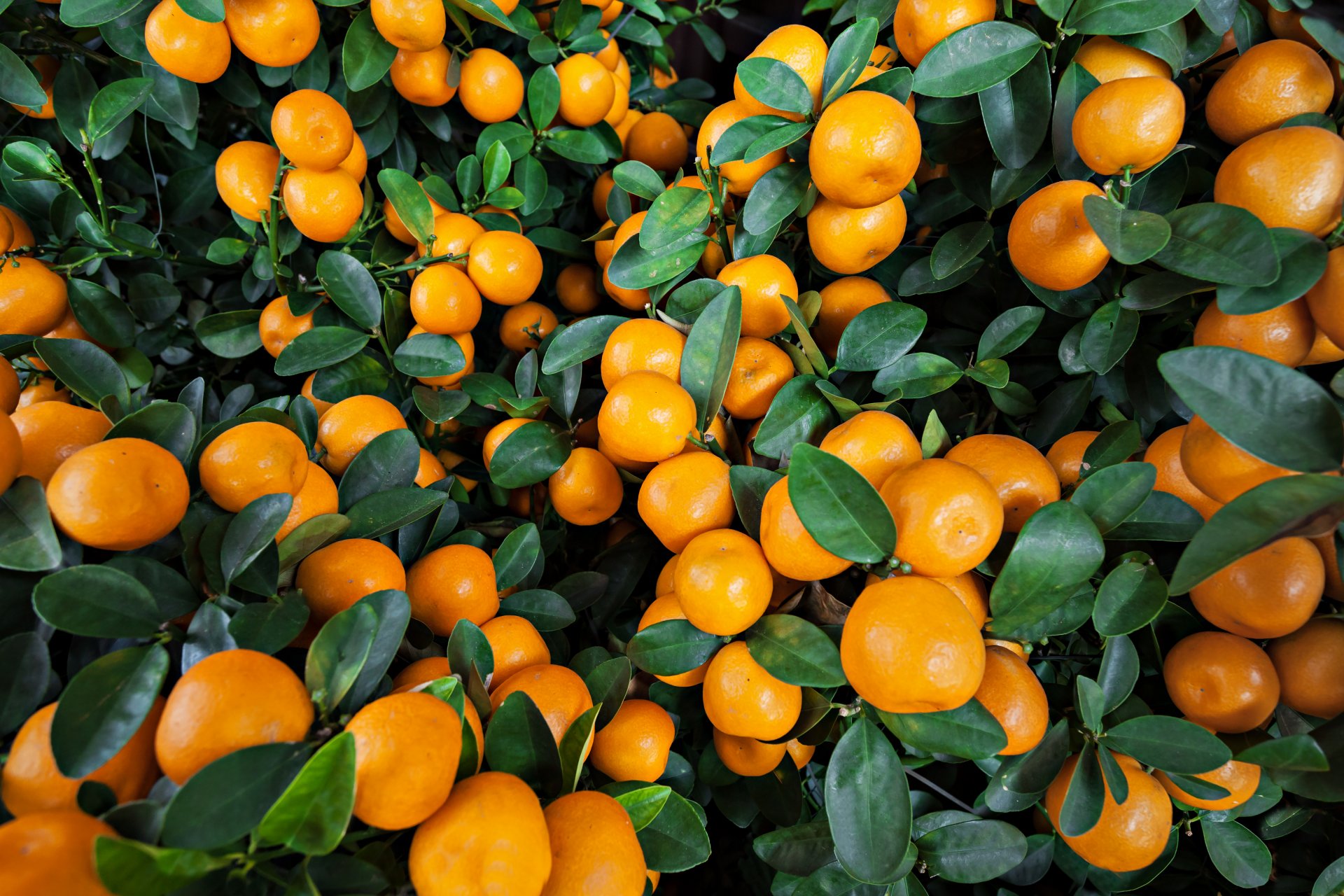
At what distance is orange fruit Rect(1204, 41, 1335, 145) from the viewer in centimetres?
69

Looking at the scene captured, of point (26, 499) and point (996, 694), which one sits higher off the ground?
point (26, 499)

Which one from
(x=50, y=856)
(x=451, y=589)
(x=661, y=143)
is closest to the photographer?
(x=50, y=856)

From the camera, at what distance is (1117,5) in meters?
0.72

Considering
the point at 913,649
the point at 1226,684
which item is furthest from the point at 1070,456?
the point at 913,649

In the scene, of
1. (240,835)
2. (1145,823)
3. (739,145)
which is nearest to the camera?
(240,835)

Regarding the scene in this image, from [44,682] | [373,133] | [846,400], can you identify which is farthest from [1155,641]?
[373,133]

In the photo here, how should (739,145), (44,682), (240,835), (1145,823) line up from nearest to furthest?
(240,835), (44,682), (1145,823), (739,145)

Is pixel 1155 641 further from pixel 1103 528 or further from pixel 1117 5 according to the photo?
pixel 1117 5

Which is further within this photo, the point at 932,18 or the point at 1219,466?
the point at 932,18

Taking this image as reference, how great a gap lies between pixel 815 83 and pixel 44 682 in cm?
93

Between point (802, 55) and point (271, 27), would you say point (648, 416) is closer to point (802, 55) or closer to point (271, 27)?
point (802, 55)

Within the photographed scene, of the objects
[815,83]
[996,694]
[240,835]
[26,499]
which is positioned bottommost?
[996,694]

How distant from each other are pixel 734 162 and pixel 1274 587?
676 mm

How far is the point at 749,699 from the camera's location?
0.63 metres
